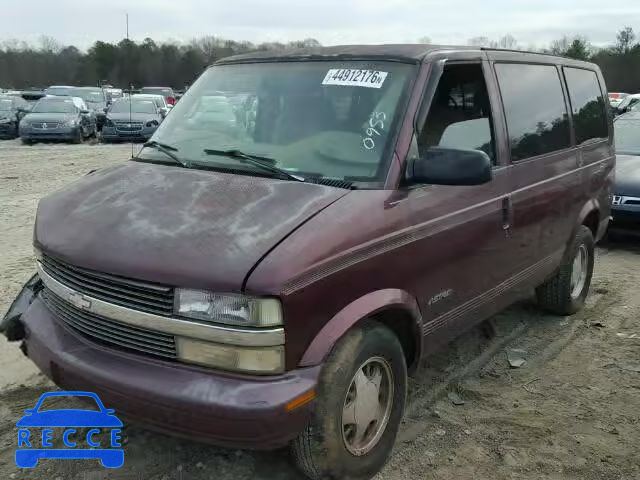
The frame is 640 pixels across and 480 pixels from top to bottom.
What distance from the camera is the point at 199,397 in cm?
240

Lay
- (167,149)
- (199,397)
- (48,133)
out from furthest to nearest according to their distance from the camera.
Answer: (48,133), (167,149), (199,397)

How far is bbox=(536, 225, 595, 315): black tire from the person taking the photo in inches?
201

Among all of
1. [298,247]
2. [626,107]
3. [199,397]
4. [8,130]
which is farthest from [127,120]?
[199,397]

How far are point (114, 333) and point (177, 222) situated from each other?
55cm

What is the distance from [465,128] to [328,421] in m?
1.92

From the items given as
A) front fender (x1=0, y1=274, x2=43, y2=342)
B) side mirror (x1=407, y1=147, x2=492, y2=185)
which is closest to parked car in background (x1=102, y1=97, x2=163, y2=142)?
front fender (x1=0, y1=274, x2=43, y2=342)

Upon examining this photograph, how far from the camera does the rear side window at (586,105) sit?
5.00 metres

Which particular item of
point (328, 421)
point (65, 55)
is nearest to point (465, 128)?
point (328, 421)

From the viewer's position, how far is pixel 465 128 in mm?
3645

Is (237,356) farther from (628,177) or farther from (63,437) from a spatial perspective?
(628,177)

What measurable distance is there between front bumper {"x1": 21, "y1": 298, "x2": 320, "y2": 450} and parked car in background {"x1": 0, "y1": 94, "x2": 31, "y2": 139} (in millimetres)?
20638

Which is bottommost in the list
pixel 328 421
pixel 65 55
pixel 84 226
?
pixel 328 421

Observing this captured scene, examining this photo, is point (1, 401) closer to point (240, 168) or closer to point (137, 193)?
point (137, 193)

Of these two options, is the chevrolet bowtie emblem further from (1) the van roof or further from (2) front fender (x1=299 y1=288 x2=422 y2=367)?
(1) the van roof
